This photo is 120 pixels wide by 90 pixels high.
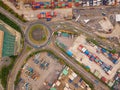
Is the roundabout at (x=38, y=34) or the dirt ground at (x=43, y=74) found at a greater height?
the roundabout at (x=38, y=34)

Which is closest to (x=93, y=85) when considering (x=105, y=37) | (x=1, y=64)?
(x=105, y=37)

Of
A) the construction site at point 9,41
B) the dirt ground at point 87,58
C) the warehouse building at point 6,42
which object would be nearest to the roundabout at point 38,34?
the construction site at point 9,41

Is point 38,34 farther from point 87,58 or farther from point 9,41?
point 87,58

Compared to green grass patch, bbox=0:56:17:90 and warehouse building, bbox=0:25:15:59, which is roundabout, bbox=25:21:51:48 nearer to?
green grass patch, bbox=0:56:17:90

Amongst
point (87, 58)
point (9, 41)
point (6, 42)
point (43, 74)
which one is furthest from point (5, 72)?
point (87, 58)

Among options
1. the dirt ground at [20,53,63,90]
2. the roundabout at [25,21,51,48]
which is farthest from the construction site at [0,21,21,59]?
the dirt ground at [20,53,63,90]

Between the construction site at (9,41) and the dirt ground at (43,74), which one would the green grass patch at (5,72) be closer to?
the construction site at (9,41)
